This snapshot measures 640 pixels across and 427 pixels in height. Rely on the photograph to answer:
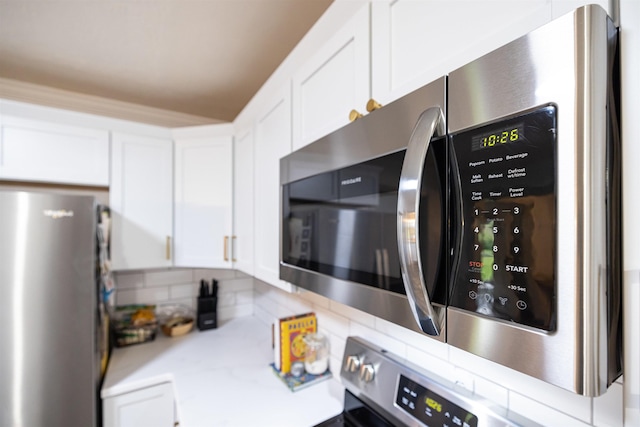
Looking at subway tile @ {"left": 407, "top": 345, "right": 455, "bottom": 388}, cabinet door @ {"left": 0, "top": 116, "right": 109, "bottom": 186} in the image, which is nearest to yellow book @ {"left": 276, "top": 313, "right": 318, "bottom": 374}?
subway tile @ {"left": 407, "top": 345, "right": 455, "bottom": 388}

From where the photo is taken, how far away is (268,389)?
1.22 meters

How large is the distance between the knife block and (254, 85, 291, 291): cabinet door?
0.81 metres

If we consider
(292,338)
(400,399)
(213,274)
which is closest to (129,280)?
(213,274)

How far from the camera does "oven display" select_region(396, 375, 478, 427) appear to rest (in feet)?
2.30

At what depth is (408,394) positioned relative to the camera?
0.84m

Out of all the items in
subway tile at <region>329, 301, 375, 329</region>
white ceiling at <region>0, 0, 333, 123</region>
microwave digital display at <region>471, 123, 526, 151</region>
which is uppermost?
white ceiling at <region>0, 0, 333, 123</region>

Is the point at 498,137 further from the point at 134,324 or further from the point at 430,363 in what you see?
the point at 134,324

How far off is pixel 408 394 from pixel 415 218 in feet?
2.26

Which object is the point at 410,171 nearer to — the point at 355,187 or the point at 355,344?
the point at 355,187

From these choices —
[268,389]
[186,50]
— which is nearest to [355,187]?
[268,389]

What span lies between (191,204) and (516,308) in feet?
5.76

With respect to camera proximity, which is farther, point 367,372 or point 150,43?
point 150,43

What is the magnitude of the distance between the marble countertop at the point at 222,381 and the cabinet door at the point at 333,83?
972 mm

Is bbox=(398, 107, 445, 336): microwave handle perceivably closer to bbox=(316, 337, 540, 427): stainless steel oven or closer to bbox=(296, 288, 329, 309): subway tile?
bbox=(316, 337, 540, 427): stainless steel oven
